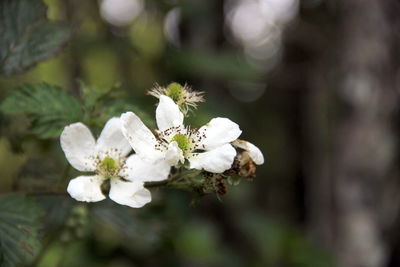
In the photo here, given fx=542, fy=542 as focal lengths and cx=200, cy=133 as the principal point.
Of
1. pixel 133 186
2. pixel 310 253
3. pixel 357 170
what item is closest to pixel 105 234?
pixel 310 253

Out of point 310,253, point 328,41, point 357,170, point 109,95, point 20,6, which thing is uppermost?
point 20,6

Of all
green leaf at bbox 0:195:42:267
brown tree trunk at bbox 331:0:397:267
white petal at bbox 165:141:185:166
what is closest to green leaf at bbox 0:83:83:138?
green leaf at bbox 0:195:42:267

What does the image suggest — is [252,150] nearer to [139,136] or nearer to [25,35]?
[139,136]

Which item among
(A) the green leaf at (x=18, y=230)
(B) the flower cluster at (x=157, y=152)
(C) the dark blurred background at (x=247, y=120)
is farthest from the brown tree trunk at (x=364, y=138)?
(A) the green leaf at (x=18, y=230)

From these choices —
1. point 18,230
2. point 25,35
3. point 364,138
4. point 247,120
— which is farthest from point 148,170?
point 247,120

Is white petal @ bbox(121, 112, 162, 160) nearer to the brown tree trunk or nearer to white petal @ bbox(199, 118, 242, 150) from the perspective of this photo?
white petal @ bbox(199, 118, 242, 150)

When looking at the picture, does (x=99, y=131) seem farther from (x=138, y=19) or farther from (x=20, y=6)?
(x=138, y=19)

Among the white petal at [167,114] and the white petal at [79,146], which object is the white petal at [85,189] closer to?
the white petal at [79,146]
